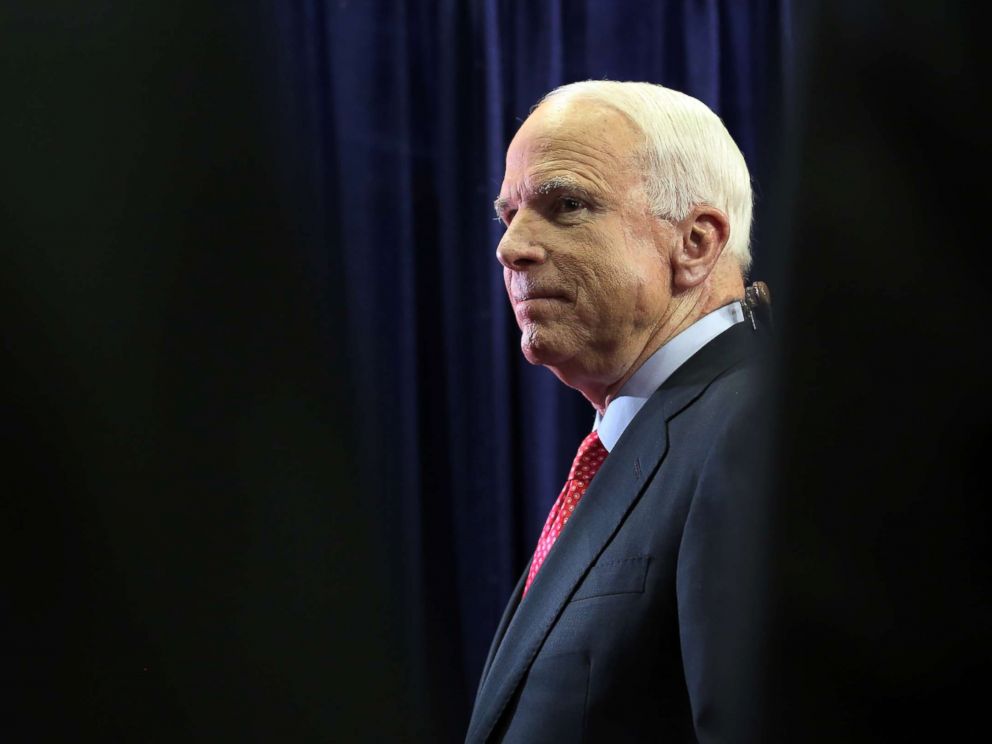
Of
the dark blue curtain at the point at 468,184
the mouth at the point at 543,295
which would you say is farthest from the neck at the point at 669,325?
the dark blue curtain at the point at 468,184

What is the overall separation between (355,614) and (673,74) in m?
2.17

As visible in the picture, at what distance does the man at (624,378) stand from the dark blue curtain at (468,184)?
731mm

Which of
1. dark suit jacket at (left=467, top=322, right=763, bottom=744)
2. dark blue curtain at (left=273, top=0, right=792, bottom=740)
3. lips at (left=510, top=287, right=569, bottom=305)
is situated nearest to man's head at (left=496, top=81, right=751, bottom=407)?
lips at (left=510, top=287, right=569, bottom=305)

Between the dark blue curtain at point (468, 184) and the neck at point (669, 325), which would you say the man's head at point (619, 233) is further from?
the dark blue curtain at point (468, 184)

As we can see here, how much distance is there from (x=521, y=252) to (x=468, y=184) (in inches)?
34.8

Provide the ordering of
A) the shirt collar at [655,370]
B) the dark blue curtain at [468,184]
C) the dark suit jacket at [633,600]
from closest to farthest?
the dark suit jacket at [633,600] < the shirt collar at [655,370] < the dark blue curtain at [468,184]

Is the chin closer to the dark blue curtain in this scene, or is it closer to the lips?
the lips

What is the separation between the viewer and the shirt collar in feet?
4.29

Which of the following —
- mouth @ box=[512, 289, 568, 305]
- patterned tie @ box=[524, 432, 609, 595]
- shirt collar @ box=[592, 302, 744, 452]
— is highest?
mouth @ box=[512, 289, 568, 305]

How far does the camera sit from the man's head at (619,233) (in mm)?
1350

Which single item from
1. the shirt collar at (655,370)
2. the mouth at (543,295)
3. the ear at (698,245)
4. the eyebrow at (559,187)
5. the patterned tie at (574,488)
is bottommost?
the patterned tie at (574,488)

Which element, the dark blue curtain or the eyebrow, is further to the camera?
the dark blue curtain

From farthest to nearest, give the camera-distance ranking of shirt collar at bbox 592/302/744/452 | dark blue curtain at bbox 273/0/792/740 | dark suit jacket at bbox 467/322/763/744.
Answer: dark blue curtain at bbox 273/0/792/740
shirt collar at bbox 592/302/744/452
dark suit jacket at bbox 467/322/763/744

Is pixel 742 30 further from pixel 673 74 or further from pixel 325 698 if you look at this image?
pixel 325 698
